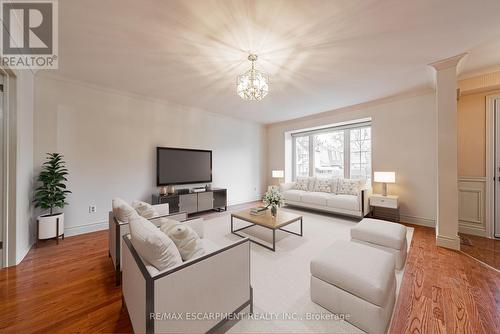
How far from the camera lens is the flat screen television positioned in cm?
414

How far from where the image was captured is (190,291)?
3.69 feet

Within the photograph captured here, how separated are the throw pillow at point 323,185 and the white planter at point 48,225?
17.4 feet

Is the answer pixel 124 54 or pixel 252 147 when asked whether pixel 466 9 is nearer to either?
pixel 124 54

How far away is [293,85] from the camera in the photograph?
3426mm

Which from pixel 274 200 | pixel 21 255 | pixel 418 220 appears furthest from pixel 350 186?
pixel 21 255

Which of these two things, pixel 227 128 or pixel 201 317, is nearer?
pixel 201 317

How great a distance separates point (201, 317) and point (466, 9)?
11.7ft

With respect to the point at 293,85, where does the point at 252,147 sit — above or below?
below

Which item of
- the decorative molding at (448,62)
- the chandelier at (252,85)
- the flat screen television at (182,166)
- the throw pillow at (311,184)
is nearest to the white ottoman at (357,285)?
the chandelier at (252,85)

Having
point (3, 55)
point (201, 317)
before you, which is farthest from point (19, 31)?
point (201, 317)

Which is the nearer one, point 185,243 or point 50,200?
point 185,243

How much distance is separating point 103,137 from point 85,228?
170 cm

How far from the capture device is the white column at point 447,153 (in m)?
2.60

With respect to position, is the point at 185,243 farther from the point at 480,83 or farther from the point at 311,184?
Answer: the point at 480,83
